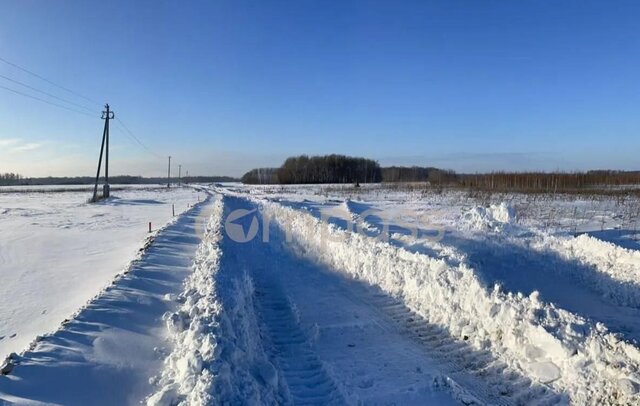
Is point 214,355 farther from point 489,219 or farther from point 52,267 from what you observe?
point 489,219

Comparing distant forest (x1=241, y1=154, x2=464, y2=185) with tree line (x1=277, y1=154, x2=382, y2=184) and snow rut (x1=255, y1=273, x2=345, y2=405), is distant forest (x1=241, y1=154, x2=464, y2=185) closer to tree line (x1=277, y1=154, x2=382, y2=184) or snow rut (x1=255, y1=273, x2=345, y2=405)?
tree line (x1=277, y1=154, x2=382, y2=184)

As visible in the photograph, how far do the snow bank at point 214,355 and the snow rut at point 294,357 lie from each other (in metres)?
0.29

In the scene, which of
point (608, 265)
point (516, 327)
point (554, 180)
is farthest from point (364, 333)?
point (554, 180)

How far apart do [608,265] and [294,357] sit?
718 centimetres

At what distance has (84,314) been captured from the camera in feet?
18.9

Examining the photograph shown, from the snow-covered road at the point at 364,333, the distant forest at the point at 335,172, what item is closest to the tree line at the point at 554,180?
the snow-covered road at the point at 364,333

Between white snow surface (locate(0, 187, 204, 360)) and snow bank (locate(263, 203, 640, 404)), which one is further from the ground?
snow bank (locate(263, 203, 640, 404))

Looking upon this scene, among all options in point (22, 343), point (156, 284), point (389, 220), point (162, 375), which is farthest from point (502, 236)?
point (22, 343)

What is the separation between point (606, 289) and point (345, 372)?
6.19 m

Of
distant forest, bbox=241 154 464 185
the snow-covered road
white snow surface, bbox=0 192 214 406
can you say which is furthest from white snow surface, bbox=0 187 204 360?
distant forest, bbox=241 154 464 185

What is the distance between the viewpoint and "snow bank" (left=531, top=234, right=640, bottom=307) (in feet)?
25.2

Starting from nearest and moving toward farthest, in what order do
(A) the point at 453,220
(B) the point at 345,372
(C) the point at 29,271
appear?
1. (B) the point at 345,372
2. (C) the point at 29,271
3. (A) the point at 453,220

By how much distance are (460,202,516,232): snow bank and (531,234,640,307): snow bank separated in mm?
2695

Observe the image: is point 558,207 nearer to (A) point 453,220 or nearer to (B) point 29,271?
(A) point 453,220
